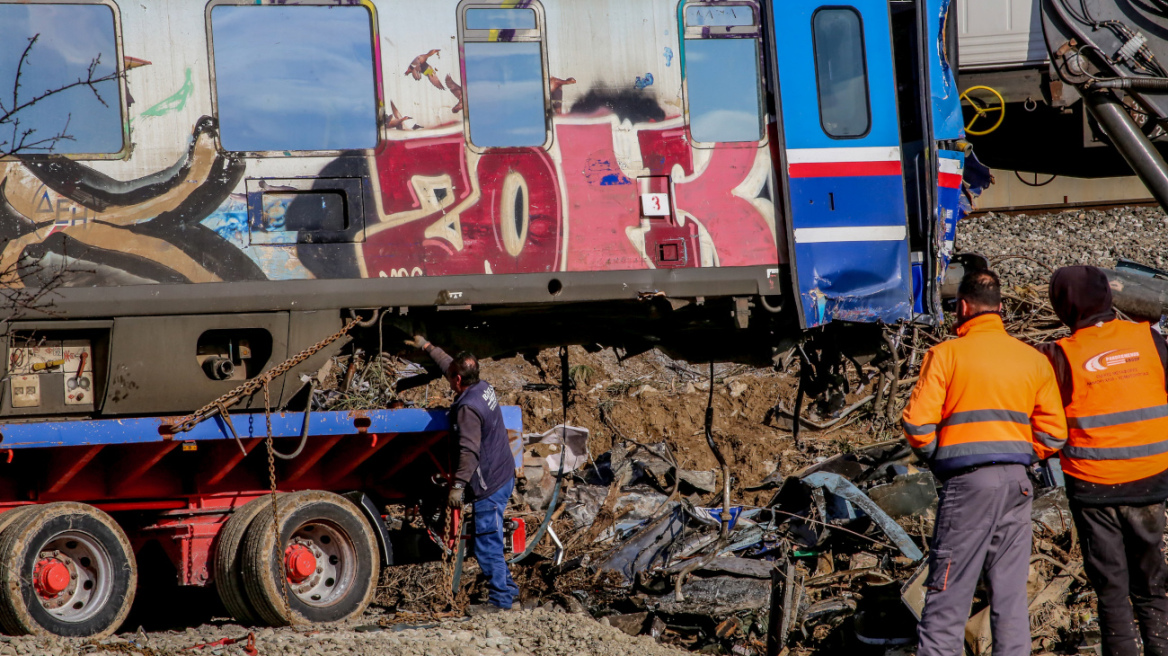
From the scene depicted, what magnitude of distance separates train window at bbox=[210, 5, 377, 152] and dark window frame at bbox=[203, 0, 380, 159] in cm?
1

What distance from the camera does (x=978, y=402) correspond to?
4.77m

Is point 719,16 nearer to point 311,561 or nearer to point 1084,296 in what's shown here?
point 1084,296

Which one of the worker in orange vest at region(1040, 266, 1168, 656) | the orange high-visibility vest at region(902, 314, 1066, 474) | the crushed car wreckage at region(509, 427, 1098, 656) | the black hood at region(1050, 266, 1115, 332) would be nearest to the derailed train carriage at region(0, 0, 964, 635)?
the crushed car wreckage at region(509, 427, 1098, 656)

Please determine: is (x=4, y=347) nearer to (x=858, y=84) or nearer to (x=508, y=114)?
(x=508, y=114)

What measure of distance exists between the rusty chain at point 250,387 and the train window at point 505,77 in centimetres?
148

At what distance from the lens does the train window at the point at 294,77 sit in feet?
21.5

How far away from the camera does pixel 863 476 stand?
28.9ft

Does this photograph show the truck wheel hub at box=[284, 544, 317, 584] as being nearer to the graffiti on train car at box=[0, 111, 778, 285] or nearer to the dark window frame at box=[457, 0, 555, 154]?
the graffiti on train car at box=[0, 111, 778, 285]

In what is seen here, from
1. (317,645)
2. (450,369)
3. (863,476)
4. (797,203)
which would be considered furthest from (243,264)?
(863,476)

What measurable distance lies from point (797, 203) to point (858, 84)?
37.6 inches

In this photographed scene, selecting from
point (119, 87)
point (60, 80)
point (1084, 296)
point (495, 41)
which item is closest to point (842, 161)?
point (495, 41)

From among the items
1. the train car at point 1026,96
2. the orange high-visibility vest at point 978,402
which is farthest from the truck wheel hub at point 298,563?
the train car at point 1026,96

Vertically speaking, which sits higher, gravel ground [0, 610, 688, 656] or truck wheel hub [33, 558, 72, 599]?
truck wheel hub [33, 558, 72, 599]

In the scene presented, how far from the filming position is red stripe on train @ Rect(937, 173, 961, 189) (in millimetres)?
7738
